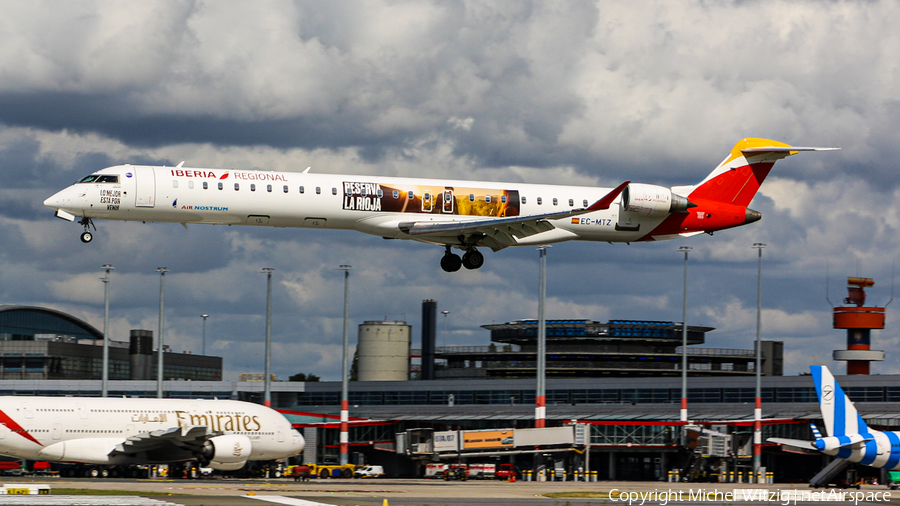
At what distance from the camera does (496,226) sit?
4759cm

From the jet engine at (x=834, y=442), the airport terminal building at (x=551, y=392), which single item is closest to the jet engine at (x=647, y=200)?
the jet engine at (x=834, y=442)

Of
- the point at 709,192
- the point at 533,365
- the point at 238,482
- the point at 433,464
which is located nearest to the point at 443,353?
Answer: the point at 533,365

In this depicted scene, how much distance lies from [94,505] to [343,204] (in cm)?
1523

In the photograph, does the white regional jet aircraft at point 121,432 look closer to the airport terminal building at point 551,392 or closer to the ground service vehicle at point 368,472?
the ground service vehicle at point 368,472

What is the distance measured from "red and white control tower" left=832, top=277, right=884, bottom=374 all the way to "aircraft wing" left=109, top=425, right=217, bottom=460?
10454 cm

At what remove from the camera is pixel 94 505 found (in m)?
41.3

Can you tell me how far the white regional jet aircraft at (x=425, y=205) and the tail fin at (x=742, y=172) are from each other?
0.07 meters

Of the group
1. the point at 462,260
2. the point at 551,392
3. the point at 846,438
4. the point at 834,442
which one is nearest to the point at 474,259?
the point at 462,260

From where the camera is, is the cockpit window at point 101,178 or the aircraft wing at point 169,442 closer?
the cockpit window at point 101,178

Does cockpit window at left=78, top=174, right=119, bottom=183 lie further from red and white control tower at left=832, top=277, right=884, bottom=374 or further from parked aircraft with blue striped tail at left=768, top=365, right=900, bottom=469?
red and white control tower at left=832, top=277, right=884, bottom=374

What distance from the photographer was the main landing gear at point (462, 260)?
163 feet

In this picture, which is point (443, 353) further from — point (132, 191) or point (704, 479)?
point (132, 191)

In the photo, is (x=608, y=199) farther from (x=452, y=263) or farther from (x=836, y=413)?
(x=836, y=413)

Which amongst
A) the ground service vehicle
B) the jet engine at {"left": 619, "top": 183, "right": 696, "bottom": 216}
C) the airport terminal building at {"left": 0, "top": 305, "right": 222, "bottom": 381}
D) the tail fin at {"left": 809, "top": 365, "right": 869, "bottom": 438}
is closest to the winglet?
the jet engine at {"left": 619, "top": 183, "right": 696, "bottom": 216}
